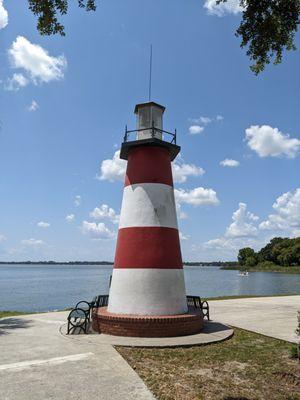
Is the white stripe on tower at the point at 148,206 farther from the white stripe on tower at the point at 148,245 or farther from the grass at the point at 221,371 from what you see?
the grass at the point at 221,371

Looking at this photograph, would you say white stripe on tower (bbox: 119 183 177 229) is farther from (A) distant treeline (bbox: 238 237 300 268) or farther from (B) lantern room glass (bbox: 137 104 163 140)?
(A) distant treeline (bbox: 238 237 300 268)

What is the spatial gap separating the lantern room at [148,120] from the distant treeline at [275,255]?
101 metres

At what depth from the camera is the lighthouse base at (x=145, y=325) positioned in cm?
1088

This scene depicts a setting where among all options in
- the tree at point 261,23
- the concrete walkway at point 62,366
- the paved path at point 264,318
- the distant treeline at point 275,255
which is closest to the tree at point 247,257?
the distant treeline at point 275,255

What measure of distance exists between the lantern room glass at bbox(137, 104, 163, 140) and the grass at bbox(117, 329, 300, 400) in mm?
6662

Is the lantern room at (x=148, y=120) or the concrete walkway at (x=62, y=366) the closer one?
the concrete walkway at (x=62, y=366)

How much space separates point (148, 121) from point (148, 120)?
0.11 feet

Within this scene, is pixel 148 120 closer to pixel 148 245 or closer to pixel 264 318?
pixel 148 245

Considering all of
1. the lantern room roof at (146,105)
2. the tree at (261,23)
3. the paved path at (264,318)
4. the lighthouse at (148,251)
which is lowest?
the paved path at (264,318)

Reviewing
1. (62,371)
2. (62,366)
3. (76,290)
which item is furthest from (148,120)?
(76,290)

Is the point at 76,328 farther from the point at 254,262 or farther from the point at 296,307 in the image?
the point at 254,262

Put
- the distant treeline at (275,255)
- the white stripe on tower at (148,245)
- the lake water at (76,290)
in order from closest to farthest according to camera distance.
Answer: the white stripe on tower at (148,245) → the lake water at (76,290) → the distant treeline at (275,255)

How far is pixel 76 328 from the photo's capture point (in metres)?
11.9

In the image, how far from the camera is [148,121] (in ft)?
42.1
